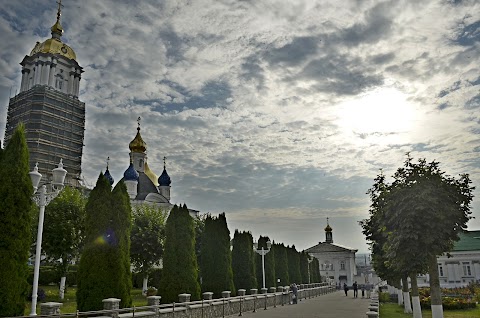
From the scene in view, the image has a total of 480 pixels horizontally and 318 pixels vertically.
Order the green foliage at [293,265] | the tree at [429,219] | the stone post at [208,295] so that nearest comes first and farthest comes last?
the tree at [429,219] < the stone post at [208,295] < the green foliage at [293,265]

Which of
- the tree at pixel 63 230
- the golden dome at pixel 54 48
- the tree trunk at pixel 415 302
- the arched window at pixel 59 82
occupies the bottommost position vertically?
the tree trunk at pixel 415 302

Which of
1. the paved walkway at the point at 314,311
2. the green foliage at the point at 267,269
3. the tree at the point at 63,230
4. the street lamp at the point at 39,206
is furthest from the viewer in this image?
the green foliage at the point at 267,269

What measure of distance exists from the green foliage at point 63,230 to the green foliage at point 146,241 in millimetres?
5518

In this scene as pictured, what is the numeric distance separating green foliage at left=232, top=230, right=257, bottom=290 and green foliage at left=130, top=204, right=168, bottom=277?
7.69m

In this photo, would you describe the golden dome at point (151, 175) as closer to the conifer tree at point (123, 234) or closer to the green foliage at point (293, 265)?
the green foliage at point (293, 265)

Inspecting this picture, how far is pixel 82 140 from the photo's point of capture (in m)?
63.4

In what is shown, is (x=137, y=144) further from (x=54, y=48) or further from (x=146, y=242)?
(x=146, y=242)

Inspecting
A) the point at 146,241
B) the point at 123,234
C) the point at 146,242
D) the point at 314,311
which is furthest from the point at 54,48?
the point at 314,311

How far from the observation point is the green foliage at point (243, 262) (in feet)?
95.2

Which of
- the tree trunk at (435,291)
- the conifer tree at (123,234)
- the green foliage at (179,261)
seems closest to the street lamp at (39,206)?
the conifer tree at (123,234)

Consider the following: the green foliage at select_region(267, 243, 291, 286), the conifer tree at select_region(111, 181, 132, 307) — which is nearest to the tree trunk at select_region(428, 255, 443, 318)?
the conifer tree at select_region(111, 181, 132, 307)

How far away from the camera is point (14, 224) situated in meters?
12.2

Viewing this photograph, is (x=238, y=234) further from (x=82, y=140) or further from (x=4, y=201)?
(x=82, y=140)

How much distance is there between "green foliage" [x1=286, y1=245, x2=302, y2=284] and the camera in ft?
147
